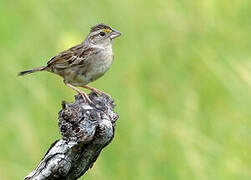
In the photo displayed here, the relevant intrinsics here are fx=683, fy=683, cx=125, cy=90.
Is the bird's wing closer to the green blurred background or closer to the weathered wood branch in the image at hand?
the green blurred background

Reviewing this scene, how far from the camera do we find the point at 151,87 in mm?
5043

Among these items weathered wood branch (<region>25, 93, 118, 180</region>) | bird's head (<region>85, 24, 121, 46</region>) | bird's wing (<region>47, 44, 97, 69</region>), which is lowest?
weathered wood branch (<region>25, 93, 118, 180</region>)

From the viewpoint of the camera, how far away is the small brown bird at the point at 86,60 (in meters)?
4.60

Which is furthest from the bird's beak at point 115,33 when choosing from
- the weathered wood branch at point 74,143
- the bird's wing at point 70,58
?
the weathered wood branch at point 74,143

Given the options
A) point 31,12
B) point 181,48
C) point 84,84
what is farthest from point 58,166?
point 31,12

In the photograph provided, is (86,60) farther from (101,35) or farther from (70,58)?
(101,35)

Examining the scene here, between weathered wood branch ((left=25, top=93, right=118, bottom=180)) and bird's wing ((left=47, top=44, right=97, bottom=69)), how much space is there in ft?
5.78

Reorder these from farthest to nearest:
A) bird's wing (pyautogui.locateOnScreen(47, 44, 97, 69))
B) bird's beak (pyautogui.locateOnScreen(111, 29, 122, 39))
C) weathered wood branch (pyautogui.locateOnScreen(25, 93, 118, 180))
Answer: bird's beak (pyautogui.locateOnScreen(111, 29, 122, 39)) < bird's wing (pyautogui.locateOnScreen(47, 44, 97, 69)) < weathered wood branch (pyautogui.locateOnScreen(25, 93, 118, 180))

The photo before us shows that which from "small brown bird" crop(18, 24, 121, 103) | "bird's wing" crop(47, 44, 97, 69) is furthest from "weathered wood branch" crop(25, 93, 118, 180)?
"bird's wing" crop(47, 44, 97, 69)

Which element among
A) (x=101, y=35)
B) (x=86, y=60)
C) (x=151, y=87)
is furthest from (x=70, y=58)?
(x=151, y=87)

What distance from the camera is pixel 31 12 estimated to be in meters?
5.71

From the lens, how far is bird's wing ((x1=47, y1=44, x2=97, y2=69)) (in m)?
4.73

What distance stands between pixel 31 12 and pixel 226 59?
177 cm

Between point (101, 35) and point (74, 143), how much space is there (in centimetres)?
225
